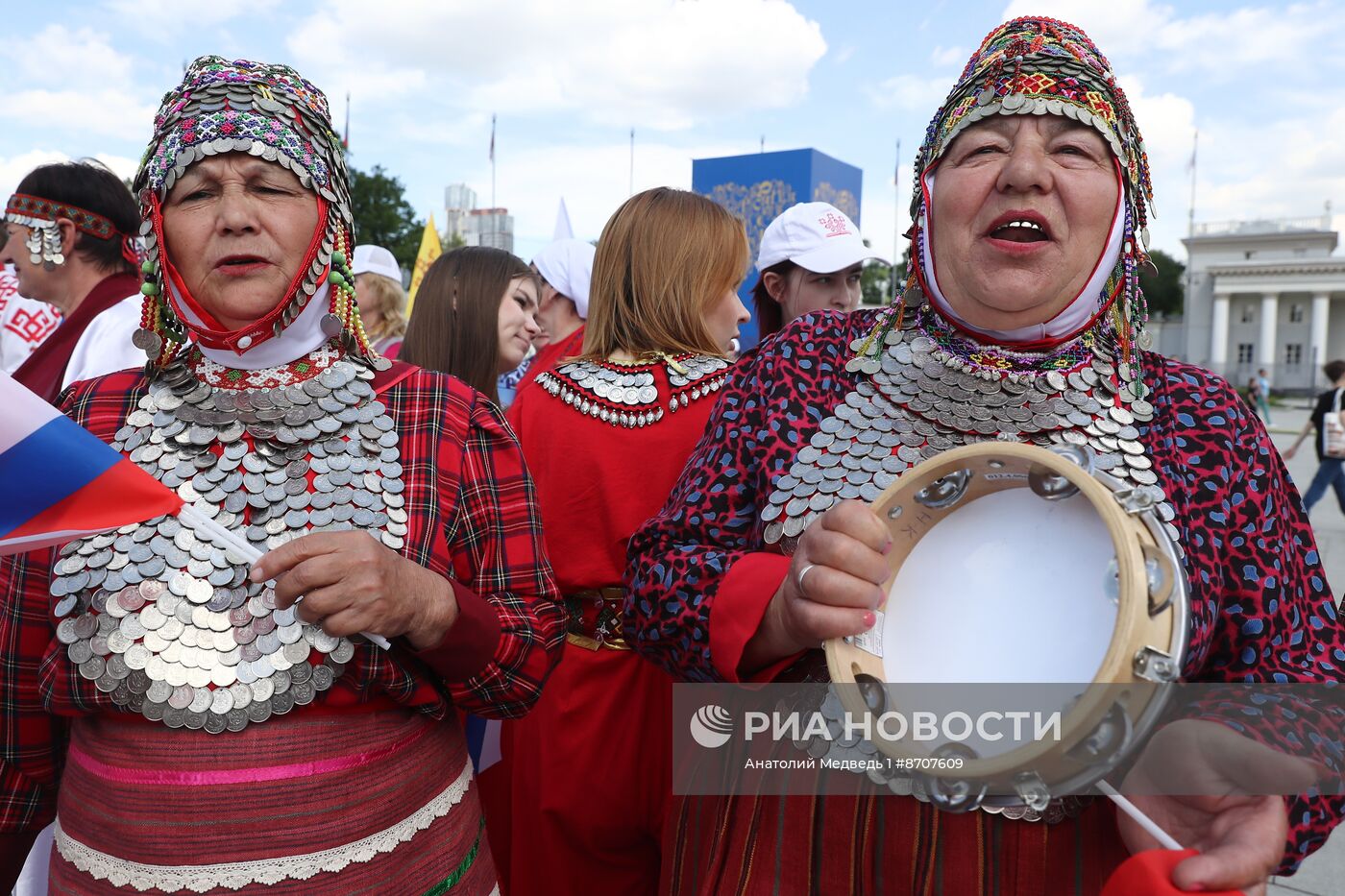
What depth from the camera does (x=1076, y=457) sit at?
1.22 metres

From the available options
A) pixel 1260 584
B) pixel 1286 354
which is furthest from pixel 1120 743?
pixel 1286 354

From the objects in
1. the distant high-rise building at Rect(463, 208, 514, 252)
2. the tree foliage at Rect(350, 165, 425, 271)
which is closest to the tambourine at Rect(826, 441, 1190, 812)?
the tree foliage at Rect(350, 165, 425, 271)

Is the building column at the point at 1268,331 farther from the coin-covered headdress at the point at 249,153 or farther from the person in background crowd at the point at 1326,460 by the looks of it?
the coin-covered headdress at the point at 249,153

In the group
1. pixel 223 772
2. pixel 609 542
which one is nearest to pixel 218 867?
pixel 223 772

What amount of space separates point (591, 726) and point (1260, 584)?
1708 mm

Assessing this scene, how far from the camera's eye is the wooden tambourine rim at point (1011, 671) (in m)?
1.07

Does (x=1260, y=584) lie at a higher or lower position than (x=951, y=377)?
lower

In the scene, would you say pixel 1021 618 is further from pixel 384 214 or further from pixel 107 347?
pixel 384 214

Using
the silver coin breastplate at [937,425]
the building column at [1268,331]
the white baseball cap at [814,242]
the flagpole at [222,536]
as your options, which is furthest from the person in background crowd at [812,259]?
the building column at [1268,331]

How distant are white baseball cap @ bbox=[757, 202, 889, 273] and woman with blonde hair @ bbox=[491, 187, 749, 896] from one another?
99 cm

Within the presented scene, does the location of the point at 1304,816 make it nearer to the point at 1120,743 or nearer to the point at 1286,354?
the point at 1120,743

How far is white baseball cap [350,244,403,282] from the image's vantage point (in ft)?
18.5

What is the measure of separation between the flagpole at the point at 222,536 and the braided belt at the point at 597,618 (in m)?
1.14

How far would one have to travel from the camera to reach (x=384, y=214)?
30172 millimetres
